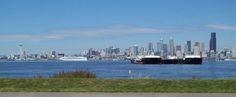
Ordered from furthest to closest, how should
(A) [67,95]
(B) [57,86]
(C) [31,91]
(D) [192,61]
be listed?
1. (D) [192,61]
2. (B) [57,86]
3. (C) [31,91]
4. (A) [67,95]

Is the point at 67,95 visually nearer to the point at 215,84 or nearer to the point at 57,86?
the point at 57,86

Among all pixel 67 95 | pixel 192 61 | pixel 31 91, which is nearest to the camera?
pixel 67 95

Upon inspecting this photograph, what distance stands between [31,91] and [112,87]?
2716 millimetres

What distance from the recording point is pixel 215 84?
1864 centimetres

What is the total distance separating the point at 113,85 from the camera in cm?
1852

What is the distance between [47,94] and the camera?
16469mm

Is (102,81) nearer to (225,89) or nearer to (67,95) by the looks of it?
(67,95)

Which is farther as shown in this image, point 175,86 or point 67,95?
point 175,86

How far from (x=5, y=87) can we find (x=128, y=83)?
4.25m

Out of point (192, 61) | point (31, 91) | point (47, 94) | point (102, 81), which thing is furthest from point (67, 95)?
point (192, 61)

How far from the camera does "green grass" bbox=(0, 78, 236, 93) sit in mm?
17562

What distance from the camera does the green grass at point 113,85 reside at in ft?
57.6

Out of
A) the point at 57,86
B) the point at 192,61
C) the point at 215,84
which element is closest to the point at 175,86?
the point at 215,84

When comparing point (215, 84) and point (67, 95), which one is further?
point (215, 84)
